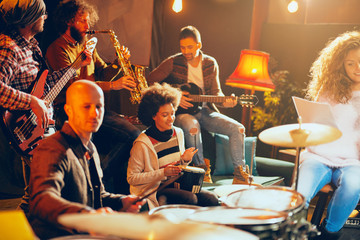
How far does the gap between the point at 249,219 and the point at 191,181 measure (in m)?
1.03

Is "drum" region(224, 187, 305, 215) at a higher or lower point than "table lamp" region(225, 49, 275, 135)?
lower

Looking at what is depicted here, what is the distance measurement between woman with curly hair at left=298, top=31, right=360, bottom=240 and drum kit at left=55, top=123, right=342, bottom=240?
71cm

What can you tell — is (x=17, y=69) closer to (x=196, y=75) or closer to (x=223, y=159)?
(x=196, y=75)

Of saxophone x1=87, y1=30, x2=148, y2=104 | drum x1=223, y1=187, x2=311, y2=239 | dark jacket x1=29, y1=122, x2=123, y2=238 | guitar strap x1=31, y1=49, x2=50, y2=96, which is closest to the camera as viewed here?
dark jacket x1=29, y1=122, x2=123, y2=238

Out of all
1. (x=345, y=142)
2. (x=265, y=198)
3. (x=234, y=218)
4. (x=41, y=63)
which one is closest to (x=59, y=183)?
(x=234, y=218)

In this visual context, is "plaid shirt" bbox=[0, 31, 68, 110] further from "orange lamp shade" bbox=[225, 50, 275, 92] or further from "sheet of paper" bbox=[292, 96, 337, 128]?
"orange lamp shade" bbox=[225, 50, 275, 92]

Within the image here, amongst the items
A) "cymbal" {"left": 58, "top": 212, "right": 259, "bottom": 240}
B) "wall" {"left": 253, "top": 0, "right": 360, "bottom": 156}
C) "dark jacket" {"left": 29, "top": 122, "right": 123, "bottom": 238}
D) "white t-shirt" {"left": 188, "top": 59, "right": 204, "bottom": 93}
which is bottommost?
"dark jacket" {"left": 29, "top": 122, "right": 123, "bottom": 238}

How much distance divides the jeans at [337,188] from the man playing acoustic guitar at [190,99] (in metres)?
0.87

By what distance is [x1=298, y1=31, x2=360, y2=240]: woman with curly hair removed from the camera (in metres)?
3.05

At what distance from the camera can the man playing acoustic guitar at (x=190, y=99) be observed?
13.1ft

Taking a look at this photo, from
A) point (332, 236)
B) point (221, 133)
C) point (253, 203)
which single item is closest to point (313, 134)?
point (253, 203)

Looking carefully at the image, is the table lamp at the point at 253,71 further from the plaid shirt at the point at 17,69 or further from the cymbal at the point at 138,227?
the cymbal at the point at 138,227

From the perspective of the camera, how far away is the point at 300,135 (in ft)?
7.20

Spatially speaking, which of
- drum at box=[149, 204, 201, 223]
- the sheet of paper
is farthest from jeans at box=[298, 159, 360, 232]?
drum at box=[149, 204, 201, 223]
